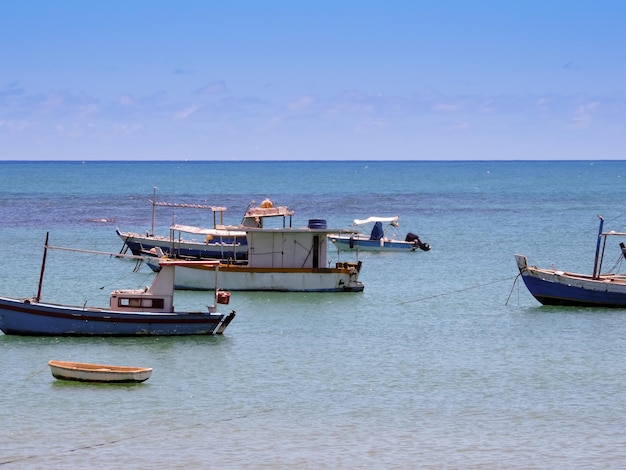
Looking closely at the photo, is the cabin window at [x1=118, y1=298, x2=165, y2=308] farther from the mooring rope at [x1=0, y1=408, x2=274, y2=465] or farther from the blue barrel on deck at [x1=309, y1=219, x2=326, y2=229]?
the blue barrel on deck at [x1=309, y1=219, x2=326, y2=229]

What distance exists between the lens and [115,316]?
4400cm

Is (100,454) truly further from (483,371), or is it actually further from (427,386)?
(483,371)

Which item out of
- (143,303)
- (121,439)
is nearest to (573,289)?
(143,303)

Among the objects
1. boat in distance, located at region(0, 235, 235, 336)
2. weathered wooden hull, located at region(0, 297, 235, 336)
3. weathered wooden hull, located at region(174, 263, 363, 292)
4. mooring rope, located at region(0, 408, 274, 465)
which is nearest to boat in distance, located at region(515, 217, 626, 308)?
weathered wooden hull, located at region(174, 263, 363, 292)

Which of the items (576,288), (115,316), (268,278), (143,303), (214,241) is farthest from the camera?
(214,241)

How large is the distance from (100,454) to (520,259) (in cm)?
2873

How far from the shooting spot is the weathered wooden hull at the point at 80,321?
1725 inches

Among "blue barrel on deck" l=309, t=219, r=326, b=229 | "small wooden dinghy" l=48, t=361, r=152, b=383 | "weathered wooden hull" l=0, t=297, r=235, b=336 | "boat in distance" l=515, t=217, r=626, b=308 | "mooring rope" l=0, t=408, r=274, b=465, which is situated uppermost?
"blue barrel on deck" l=309, t=219, r=326, b=229

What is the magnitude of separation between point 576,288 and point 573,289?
157 mm

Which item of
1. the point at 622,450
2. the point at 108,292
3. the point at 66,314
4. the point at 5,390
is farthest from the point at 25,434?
the point at 108,292

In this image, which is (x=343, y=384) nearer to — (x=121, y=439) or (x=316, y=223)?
(x=121, y=439)

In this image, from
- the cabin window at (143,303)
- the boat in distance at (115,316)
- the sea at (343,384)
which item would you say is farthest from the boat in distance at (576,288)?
the cabin window at (143,303)

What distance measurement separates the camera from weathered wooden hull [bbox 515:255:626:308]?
5272cm

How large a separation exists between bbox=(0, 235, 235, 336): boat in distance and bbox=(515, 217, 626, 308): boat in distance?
16.9 metres
